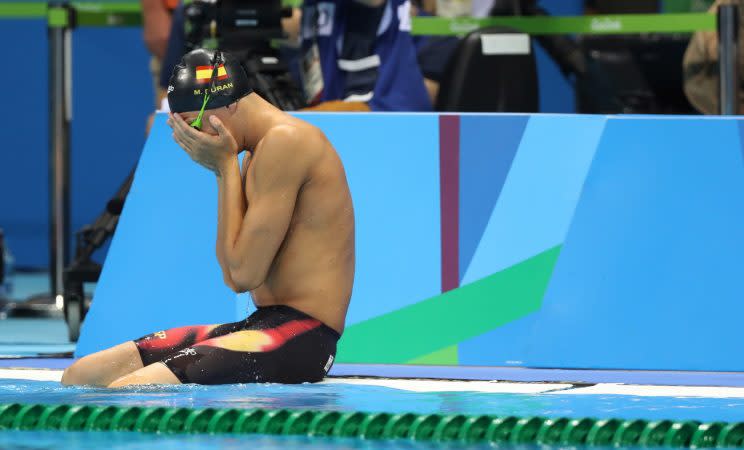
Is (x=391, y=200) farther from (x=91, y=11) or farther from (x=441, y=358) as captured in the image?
(x=91, y=11)

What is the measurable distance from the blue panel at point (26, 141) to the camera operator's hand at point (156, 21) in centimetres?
358

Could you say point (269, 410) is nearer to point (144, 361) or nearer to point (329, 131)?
point (144, 361)

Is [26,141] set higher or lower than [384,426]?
lower

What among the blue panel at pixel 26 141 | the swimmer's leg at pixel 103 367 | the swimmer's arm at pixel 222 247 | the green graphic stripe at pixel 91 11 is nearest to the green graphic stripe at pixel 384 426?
the swimmer's leg at pixel 103 367

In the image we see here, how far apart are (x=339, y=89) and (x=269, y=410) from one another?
12.6 feet

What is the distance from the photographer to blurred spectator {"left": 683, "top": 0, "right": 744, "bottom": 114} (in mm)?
7758

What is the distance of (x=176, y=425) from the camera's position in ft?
14.0

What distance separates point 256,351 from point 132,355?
0.50 m

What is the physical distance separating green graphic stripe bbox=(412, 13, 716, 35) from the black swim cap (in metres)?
3.13

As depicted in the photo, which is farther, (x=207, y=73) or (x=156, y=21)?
(x=156, y=21)

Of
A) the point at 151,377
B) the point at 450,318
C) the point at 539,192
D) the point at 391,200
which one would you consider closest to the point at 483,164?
the point at 539,192

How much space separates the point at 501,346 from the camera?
6.00 m

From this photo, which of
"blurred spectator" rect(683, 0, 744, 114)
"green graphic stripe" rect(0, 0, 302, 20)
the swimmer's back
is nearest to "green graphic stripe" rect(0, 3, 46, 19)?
"green graphic stripe" rect(0, 0, 302, 20)

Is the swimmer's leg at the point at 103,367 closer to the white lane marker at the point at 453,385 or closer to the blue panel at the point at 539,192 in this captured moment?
the white lane marker at the point at 453,385
